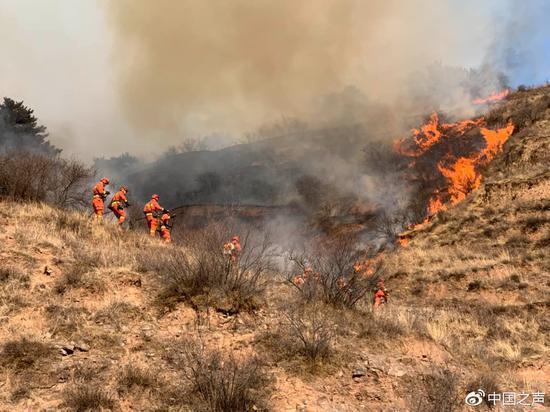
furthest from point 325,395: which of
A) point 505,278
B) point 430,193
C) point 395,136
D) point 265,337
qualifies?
point 395,136

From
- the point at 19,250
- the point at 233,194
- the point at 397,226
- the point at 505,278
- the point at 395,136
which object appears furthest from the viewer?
the point at 233,194

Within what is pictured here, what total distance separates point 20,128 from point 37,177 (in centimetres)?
2813

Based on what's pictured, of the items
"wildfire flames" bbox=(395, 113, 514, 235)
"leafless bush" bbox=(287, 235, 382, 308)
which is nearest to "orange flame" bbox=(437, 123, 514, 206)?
"wildfire flames" bbox=(395, 113, 514, 235)

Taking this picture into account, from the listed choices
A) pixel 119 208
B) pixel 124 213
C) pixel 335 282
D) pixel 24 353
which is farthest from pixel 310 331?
pixel 124 213

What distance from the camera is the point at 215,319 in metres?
6.12

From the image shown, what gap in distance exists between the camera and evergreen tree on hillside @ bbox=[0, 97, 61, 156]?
117ft

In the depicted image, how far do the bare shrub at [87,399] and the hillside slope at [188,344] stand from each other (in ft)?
0.04

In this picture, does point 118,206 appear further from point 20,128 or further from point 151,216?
point 20,128

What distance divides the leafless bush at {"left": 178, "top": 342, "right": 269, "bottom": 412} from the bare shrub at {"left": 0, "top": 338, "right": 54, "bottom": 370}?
161cm

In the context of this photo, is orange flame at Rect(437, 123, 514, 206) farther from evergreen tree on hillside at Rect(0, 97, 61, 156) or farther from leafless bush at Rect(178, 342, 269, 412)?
evergreen tree on hillside at Rect(0, 97, 61, 156)

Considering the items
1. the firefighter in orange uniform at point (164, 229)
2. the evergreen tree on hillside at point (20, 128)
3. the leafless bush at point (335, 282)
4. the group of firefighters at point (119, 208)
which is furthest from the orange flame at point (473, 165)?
the evergreen tree on hillside at point (20, 128)

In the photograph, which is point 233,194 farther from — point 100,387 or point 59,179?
point 100,387

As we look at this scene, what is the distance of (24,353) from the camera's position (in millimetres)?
4820

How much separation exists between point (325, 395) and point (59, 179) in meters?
15.6
